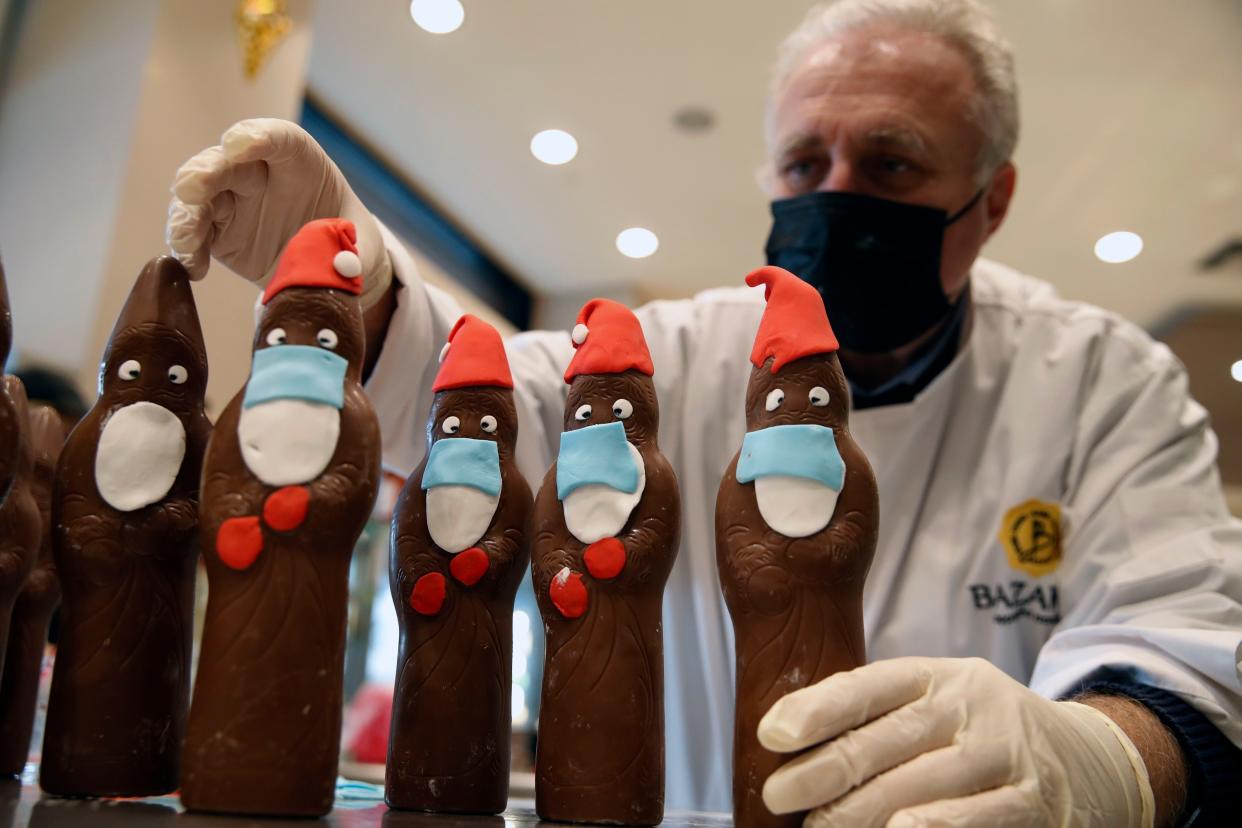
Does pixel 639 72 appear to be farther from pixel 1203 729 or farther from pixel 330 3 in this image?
pixel 1203 729

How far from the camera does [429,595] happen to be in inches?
30.8

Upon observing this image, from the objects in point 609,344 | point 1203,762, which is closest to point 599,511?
point 609,344

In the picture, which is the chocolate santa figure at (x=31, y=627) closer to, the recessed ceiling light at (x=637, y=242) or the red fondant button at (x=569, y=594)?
the red fondant button at (x=569, y=594)

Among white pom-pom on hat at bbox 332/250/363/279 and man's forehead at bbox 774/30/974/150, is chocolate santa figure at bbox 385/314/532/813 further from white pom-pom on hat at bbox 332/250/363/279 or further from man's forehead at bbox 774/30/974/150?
man's forehead at bbox 774/30/974/150

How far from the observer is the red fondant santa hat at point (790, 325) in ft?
2.50

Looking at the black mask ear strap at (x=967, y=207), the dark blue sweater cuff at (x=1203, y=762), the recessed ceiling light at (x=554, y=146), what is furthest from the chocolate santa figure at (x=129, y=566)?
the recessed ceiling light at (x=554, y=146)

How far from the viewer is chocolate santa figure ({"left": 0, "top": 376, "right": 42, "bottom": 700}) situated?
31.1 inches

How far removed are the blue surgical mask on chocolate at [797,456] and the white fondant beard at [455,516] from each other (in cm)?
23

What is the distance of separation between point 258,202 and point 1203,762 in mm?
1165

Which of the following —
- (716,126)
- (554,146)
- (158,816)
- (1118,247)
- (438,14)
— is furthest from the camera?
(1118,247)

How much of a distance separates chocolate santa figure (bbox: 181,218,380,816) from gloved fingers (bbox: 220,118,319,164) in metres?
0.24

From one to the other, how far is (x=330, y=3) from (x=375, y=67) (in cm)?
35

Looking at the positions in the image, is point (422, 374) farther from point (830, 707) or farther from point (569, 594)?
point (830, 707)

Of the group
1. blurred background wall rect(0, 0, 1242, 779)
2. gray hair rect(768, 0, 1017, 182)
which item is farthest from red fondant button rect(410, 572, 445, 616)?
blurred background wall rect(0, 0, 1242, 779)
